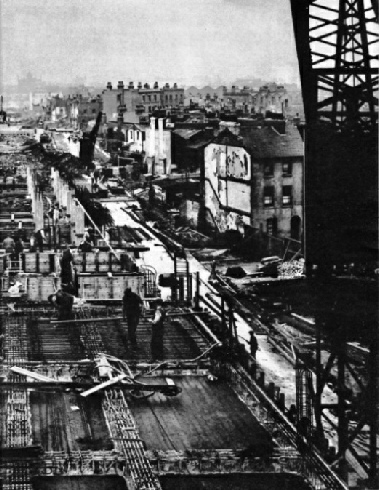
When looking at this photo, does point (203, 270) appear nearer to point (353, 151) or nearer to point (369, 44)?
point (353, 151)

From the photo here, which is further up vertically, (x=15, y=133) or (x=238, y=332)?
(x=15, y=133)

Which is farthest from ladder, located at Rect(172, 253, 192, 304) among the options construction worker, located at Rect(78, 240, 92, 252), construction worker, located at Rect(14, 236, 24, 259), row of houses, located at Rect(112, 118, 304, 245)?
construction worker, located at Rect(14, 236, 24, 259)

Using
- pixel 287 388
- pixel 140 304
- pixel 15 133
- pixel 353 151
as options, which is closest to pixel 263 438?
pixel 287 388

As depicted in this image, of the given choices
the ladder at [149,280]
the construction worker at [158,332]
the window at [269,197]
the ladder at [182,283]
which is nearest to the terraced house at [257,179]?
the window at [269,197]

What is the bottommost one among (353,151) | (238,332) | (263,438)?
(263,438)

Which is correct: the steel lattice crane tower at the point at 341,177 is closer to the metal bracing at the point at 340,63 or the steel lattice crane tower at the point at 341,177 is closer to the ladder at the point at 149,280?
the metal bracing at the point at 340,63

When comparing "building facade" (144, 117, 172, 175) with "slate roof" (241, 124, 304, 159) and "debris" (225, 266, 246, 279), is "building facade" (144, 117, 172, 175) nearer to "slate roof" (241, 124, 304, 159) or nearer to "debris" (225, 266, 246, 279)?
"slate roof" (241, 124, 304, 159)

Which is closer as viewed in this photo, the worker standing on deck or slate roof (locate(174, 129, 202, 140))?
the worker standing on deck
